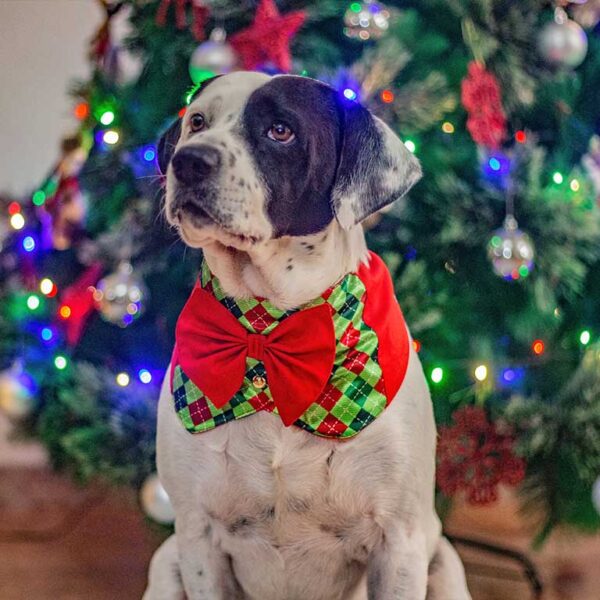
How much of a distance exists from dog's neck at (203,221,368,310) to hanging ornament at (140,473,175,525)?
753 millimetres

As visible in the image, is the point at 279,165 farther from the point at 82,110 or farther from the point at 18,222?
the point at 18,222

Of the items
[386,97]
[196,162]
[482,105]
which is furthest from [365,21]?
[196,162]

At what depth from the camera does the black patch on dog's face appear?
3.90ft

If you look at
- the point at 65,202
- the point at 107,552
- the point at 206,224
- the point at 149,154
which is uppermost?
the point at 206,224

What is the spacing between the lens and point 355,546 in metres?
1.31

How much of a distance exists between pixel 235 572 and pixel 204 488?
0.21 m

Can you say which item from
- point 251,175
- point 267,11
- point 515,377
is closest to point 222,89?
point 251,175


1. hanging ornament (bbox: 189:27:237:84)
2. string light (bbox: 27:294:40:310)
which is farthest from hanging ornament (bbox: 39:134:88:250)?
hanging ornament (bbox: 189:27:237:84)

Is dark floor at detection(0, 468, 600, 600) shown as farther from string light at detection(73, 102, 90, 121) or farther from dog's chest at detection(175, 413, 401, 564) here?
string light at detection(73, 102, 90, 121)

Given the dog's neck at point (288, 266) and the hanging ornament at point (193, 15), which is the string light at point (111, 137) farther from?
the dog's neck at point (288, 266)

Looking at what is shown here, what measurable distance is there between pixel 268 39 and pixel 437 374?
0.83 metres

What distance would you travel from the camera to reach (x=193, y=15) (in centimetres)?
182

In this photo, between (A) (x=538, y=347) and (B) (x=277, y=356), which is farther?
(A) (x=538, y=347)

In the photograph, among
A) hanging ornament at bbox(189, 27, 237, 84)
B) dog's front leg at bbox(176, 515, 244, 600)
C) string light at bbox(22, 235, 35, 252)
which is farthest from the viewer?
string light at bbox(22, 235, 35, 252)
